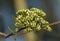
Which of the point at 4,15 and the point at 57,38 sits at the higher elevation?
the point at 4,15

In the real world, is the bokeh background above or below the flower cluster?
below

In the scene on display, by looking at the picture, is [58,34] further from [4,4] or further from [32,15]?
[32,15]

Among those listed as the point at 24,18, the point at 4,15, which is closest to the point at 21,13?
the point at 24,18

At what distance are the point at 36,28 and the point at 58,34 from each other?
35.1 inches

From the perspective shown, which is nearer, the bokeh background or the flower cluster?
the flower cluster

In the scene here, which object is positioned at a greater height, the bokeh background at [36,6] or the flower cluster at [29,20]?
the flower cluster at [29,20]

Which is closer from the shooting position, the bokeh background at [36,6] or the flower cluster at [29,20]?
the flower cluster at [29,20]

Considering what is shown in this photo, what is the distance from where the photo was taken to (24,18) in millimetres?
584

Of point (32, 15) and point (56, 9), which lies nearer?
point (32, 15)

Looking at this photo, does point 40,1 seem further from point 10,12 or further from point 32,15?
point 32,15

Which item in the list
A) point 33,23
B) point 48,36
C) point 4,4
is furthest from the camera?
point 4,4

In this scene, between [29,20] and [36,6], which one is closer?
[29,20]

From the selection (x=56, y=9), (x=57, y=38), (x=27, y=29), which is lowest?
(x=57, y=38)

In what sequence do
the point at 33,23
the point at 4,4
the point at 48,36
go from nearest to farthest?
the point at 33,23 < the point at 48,36 < the point at 4,4
